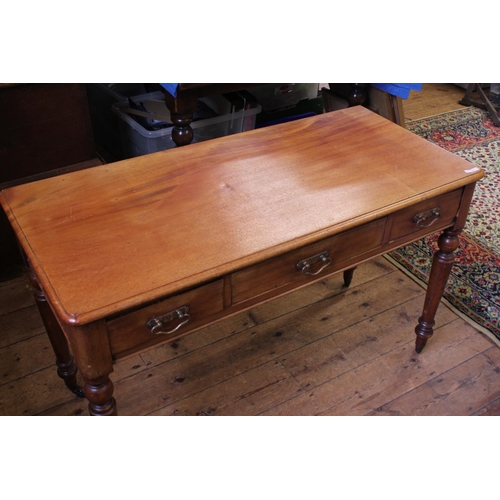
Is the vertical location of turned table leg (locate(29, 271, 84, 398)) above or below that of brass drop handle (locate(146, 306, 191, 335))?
below

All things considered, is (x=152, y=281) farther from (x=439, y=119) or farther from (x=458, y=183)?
(x=439, y=119)

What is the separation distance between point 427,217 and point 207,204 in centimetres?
68

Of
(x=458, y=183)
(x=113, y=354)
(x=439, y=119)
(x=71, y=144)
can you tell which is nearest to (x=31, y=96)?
(x=71, y=144)

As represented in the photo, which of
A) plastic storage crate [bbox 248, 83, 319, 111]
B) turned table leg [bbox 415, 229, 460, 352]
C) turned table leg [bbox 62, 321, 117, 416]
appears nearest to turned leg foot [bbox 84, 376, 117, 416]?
turned table leg [bbox 62, 321, 117, 416]

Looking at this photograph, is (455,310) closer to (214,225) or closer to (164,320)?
(214,225)

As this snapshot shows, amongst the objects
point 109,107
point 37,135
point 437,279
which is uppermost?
point 37,135

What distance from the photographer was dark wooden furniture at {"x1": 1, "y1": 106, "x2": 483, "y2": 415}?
1347 millimetres

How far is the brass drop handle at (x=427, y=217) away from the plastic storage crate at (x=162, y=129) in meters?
1.30

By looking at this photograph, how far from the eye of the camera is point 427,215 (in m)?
1.80

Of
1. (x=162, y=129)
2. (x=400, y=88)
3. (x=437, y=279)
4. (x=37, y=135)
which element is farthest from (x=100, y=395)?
(x=400, y=88)

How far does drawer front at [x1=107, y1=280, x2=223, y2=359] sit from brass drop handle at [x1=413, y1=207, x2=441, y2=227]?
68cm

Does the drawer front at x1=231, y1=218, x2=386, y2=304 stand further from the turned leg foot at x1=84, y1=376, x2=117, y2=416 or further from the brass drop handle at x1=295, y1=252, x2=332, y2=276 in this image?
the turned leg foot at x1=84, y1=376, x2=117, y2=416

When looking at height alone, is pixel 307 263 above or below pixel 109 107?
above

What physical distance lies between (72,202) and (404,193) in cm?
92
